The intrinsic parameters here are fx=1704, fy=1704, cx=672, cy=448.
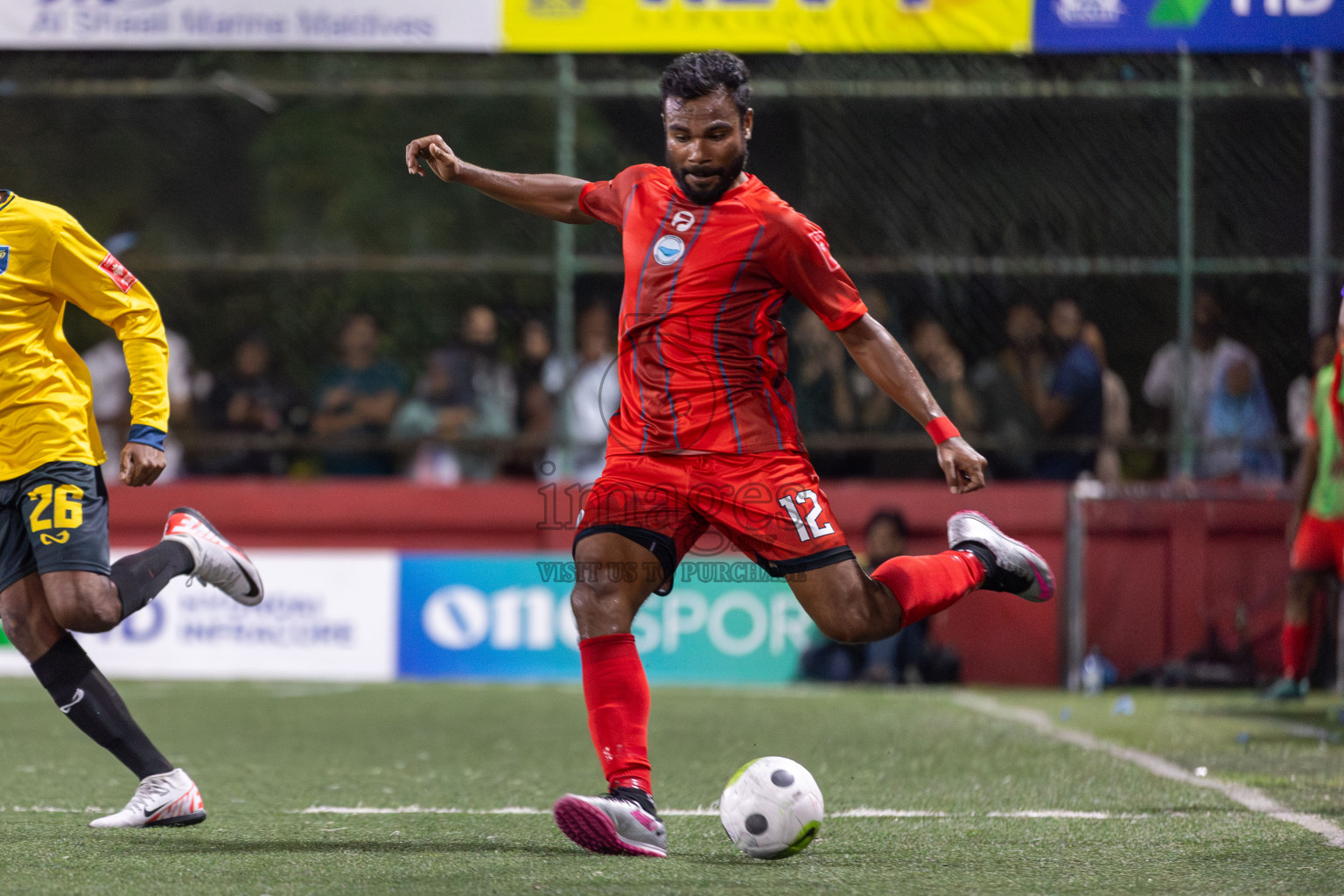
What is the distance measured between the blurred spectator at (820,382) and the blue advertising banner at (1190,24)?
236cm

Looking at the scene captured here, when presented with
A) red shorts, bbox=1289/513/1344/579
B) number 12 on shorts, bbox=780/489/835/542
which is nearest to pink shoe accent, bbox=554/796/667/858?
number 12 on shorts, bbox=780/489/835/542

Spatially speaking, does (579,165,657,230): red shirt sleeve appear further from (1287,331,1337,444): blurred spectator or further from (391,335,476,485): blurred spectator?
(1287,331,1337,444): blurred spectator

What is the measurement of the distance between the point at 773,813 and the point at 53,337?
254 cm

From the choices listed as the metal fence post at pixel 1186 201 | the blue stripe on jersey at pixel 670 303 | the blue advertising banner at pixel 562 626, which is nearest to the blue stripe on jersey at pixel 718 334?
the blue stripe on jersey at pixel 670 303

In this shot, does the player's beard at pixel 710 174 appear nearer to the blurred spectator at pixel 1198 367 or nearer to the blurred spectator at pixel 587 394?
the blurred spectator at pixel 587 394

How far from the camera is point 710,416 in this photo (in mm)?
4598

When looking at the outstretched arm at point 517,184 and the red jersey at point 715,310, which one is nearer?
the red jersey at point 715,310

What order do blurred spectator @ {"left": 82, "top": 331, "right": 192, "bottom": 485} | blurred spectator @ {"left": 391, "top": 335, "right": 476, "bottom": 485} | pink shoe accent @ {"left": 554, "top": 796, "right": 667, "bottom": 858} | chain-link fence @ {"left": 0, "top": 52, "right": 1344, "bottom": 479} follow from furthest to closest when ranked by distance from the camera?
blurred spectator @ {"left": 82, "top": 331, "right": 192, "bottom": 485}, blurred spectator @ {"left": 391, "top": 335, "right": 476, "bottom": 485}, chain-link fence @ {"left": 0, "top": 52, "right": 1344, "bottom": 479}, pink shoe accent @ {"left": 554, "top": 796, "right": 667, "bottom": 858}

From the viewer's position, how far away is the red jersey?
4.60 meters

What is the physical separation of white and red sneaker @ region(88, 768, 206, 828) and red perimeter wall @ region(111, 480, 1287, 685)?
5.84m

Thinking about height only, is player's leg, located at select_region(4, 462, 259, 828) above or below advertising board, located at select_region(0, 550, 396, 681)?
above

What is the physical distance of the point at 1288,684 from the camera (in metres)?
9.01

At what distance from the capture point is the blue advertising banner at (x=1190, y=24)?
10711mm

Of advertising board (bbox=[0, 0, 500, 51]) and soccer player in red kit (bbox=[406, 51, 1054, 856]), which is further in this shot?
advertising board (bbox=[0, 0, 500, 51])
